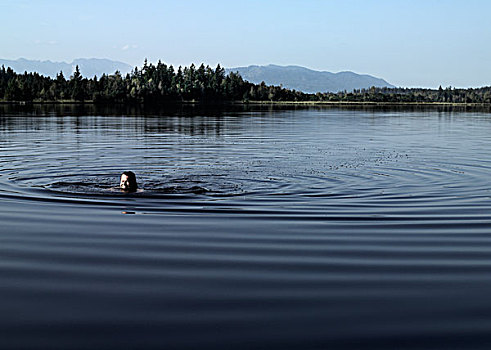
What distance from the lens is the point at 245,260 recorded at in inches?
459

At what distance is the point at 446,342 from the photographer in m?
7.62

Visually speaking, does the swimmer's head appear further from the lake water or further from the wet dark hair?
the lake water

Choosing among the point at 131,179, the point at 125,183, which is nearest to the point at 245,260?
the point at 131,179

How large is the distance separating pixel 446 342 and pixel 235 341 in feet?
8.91

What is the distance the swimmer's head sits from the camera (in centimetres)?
1969

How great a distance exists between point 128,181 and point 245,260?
9089 mm

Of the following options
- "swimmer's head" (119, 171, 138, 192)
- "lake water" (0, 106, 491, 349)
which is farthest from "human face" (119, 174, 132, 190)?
"lake water" (0, 106, 491, 349)

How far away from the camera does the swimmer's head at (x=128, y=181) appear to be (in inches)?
775

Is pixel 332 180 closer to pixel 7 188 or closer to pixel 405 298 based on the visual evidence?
pixel 7 188

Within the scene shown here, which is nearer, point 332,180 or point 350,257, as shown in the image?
point 350,257

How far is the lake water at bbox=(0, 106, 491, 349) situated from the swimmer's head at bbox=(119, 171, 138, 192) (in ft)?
1.20

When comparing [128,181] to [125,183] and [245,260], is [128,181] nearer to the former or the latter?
[125,183]

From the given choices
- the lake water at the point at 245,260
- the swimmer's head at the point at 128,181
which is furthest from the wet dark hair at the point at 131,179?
the lake water at the point at 245,260

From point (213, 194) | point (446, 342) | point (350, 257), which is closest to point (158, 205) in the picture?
point (213, 194)
